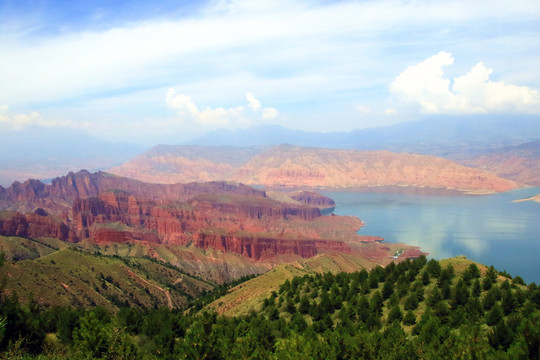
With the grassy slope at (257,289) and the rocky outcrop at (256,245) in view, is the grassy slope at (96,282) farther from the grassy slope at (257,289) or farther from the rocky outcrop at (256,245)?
the rocky outcrop at (256,245)

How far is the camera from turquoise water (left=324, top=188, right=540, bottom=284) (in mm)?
105319

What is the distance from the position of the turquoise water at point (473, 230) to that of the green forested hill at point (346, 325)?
6180 cm

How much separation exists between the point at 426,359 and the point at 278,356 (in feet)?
18.4

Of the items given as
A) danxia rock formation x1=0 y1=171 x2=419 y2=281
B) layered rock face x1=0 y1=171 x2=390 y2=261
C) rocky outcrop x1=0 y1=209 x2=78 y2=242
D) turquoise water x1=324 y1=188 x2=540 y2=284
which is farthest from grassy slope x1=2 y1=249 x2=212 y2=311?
turquoise water x1=324 y1=188 x2=540 y2=284

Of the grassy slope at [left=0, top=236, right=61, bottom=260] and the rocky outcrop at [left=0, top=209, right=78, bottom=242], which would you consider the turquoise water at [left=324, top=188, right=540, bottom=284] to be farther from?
the rocky outcrop at [left=0, top=209, right=78, bottom=242]

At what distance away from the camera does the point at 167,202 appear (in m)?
144

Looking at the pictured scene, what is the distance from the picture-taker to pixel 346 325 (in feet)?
90.9

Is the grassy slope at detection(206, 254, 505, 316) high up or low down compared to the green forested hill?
down

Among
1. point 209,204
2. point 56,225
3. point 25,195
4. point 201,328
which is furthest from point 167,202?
point 201,328

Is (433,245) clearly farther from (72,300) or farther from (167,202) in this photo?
(72,300)

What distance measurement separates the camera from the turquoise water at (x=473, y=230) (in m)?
105

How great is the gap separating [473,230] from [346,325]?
414 feet

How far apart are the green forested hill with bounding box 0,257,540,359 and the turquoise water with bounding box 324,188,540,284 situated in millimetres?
61800

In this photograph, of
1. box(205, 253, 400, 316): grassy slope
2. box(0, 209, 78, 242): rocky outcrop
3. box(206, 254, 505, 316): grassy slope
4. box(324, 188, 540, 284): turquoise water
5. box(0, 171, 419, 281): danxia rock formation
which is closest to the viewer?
box(206, 254, 505, 316): grassy slope
